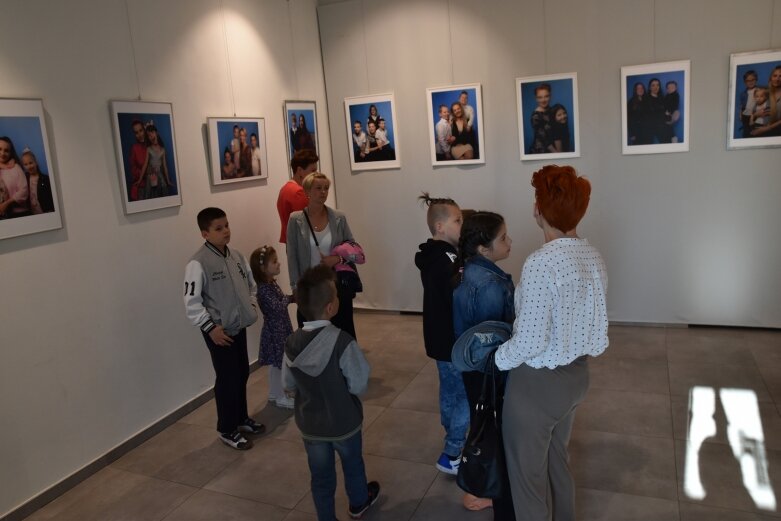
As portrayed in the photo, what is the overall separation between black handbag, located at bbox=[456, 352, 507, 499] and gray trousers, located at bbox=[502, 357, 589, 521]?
0.16 feet

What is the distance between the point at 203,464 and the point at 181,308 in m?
1.34

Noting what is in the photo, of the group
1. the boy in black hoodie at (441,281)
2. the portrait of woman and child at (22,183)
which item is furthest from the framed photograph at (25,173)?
the boy in black hoodie at (441,281)

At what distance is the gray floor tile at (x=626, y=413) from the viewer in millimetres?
4184

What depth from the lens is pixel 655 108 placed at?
18.9ft

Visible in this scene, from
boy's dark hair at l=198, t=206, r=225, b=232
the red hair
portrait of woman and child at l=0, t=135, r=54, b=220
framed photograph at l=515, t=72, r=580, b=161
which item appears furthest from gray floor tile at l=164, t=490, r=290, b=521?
framed photograph at l=515, t=72, r=580, b=161

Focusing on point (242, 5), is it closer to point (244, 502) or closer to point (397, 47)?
point (397, 47)

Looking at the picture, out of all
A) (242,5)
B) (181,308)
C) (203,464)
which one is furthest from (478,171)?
(203,464)

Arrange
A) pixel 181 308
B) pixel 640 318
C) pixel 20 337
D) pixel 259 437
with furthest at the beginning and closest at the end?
pixel 640 318 → pixel 181 308 → pixel 259 437 → pixel 20 337

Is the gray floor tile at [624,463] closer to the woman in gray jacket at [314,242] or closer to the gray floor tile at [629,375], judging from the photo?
the gray floor tile at [629,375]

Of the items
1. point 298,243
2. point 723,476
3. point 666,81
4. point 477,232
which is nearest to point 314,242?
point 298,243

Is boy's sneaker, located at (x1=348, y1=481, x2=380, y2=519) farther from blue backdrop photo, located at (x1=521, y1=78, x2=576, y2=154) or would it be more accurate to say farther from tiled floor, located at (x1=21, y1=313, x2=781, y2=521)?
blue backdrop photo, located at (x1=521, y1=78, x2=576, y2=154)

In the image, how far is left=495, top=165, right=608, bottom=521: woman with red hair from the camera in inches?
93.4

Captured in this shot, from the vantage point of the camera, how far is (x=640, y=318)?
6.23m

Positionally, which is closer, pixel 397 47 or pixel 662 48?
pixel 662 48
